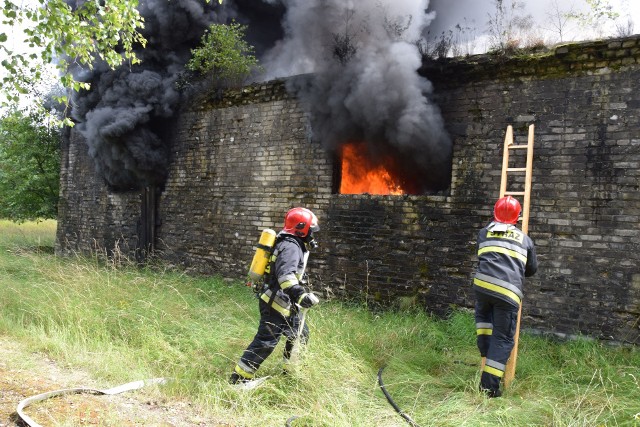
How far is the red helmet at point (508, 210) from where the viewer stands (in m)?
4.41

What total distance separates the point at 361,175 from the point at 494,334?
12.2ft

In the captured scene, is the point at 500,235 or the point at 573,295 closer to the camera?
the point at 500,235

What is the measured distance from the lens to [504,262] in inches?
168

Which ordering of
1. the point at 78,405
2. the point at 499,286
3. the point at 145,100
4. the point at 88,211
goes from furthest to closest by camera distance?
the point at 88,211 → the point at 145,100 → the point at 499,286 → the point at 78,405

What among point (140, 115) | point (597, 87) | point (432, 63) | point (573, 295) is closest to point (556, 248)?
point (573, 295)

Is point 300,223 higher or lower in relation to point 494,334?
higher

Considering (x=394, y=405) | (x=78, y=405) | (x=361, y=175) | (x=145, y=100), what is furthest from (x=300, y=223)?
(x=145, y=100)

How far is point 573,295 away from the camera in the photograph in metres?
5.42

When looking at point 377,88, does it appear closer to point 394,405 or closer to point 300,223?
point 300,223

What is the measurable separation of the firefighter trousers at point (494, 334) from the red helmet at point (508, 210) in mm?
715

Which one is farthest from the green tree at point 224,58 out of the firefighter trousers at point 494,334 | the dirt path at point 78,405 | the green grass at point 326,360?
the firefighter trousers at point 494,334

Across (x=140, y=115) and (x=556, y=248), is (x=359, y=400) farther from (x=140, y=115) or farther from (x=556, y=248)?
(x=140, y=115)

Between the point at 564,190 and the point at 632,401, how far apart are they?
2501mm

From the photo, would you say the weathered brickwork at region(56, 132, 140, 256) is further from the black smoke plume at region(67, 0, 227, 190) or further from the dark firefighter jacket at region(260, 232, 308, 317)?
the dark firefighter jacket at region(260, 232, 308, 317)
